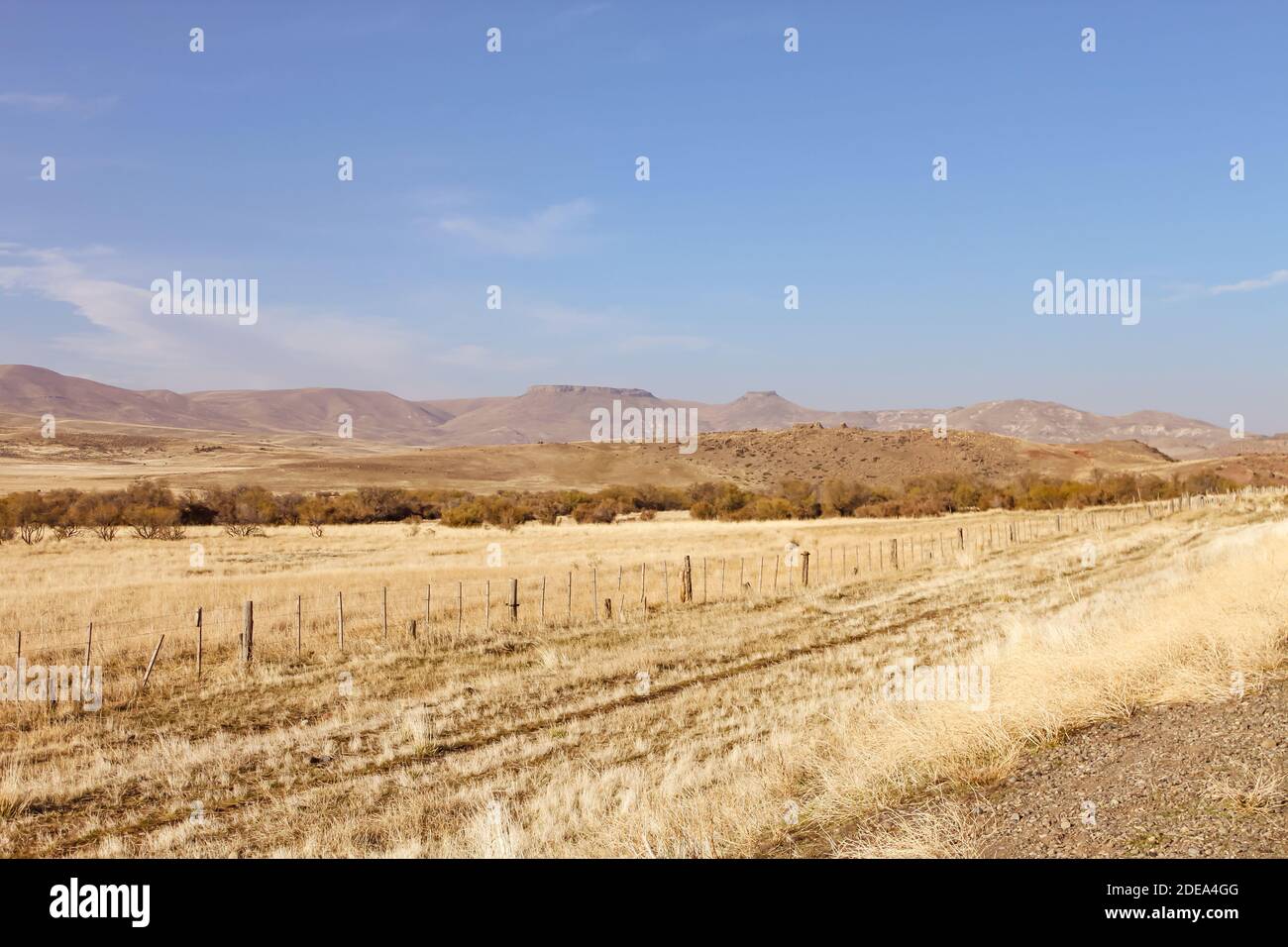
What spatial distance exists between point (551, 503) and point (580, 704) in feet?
217

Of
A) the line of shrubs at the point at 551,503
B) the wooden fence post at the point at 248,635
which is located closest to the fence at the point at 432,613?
the wooden fence post at the point at 248,635

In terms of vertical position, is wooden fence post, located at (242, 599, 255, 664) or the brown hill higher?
the brown hill

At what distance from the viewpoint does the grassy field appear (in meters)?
8.62

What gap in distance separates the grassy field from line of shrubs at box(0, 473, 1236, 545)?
3464 centimetres

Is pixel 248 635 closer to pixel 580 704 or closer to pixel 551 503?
pixel 580 704

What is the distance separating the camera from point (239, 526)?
62531 millimetres

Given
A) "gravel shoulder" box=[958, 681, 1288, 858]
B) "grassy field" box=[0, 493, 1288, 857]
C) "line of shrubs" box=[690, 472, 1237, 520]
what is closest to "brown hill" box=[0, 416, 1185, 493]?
"line of shrubs" box=[690, 472, 1237, 520]

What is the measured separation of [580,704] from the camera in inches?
611

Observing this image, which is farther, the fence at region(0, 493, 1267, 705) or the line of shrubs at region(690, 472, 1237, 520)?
the line of shrubs at region(690, 472, 1237, 520)

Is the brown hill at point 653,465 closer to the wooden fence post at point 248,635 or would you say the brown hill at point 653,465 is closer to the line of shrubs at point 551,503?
the line of shrubs at point 551,503

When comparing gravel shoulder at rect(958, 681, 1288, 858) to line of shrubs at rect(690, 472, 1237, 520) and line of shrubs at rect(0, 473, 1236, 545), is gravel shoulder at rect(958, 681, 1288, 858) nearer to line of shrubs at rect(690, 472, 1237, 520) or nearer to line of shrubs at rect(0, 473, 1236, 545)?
line of shrubs at rect(0, 473, 1236, 545)

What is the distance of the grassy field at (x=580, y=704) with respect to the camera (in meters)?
8.62

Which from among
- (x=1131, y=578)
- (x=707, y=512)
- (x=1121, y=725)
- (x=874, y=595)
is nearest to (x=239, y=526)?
(x=707, y=512)
